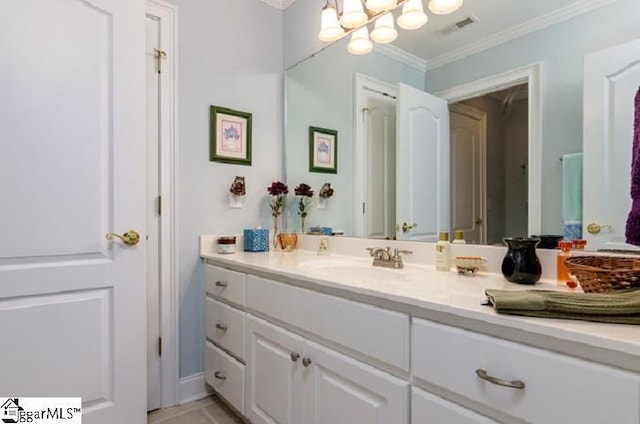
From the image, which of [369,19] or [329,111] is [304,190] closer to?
[329,111]

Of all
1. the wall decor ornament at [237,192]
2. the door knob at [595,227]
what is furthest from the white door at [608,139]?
the wall decor ornament at [237,192]

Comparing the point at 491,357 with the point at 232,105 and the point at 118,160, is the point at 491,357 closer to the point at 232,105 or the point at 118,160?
the point at 118,160

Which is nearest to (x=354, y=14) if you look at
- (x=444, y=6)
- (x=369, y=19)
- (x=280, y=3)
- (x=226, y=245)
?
(x=369, y=19)

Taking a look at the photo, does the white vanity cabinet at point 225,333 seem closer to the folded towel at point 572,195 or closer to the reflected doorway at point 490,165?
the reflected doorway at point 490,165

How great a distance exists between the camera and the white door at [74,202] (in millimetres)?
1325

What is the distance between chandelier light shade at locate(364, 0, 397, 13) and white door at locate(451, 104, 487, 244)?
616mm

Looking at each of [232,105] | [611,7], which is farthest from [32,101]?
[611,7]

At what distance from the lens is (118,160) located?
1525 mm

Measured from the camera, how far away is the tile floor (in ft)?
5.69

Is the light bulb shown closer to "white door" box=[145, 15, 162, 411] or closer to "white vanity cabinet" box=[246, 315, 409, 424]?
"white door" box=[145, 15, 162, 411]

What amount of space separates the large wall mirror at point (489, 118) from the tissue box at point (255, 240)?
16.0 inches

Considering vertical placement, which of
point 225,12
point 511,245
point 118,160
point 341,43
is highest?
point 225,12

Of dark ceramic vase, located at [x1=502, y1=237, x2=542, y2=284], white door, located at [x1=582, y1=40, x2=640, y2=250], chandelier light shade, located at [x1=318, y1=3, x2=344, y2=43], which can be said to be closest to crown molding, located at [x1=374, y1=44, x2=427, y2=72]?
chandelier light shade, located at [x1=318, y1=3, x2=344, y2=43]

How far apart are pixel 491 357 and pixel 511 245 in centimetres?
47
